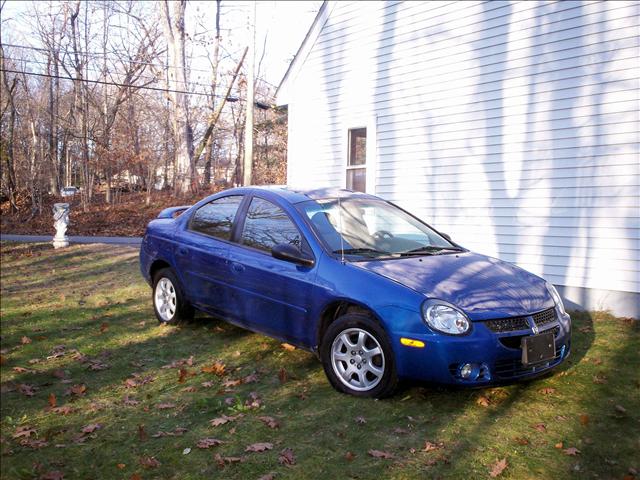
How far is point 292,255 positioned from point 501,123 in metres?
5.24

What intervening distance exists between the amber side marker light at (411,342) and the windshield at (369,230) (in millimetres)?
923

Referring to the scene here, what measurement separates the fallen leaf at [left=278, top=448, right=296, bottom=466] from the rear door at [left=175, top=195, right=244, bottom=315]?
7.16 feet

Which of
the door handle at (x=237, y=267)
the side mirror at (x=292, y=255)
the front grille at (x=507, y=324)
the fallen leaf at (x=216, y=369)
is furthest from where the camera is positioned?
the door handle at (x=237, y=267)

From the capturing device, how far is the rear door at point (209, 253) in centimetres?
550

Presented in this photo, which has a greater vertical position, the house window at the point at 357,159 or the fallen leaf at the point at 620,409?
the house window at the point at 357,159

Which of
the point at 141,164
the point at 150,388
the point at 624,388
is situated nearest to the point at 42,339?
the point at 150,388

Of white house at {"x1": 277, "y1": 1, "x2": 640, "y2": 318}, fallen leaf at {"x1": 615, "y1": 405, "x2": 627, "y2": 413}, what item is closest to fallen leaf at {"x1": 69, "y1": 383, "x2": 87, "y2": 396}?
white house at {"x1": 277, "y1": 1, "x2": 640, "y2": 318}

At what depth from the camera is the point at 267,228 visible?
524 cm

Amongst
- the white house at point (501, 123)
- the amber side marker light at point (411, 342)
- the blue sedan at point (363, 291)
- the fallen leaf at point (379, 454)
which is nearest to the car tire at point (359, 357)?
the blue sedan at point (363, 291)

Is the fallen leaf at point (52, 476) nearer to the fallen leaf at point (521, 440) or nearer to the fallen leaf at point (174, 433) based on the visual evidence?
the fallen leaf at point (174, 433)

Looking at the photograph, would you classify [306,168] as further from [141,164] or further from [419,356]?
[141,164]

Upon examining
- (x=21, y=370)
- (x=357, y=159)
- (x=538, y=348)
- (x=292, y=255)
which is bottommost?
(x=21, y=370)

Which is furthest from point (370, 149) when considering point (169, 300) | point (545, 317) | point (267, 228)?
point (545, 317)

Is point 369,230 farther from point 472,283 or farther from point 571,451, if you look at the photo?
point 571,451
